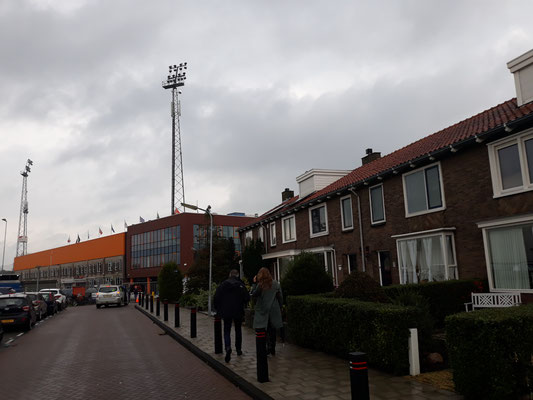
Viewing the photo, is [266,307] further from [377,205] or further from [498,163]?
[377,205]

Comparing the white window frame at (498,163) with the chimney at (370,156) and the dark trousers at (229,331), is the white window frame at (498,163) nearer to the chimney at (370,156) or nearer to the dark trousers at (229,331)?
the dark trousers at (229,331)

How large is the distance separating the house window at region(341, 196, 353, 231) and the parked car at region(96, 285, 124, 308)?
2024 cm

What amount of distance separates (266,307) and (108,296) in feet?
85.9

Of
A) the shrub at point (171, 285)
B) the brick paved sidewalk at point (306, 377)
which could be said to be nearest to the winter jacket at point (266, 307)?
Answer: the brick paved sidewalk at point (306, 377)

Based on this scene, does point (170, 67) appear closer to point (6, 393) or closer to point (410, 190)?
point (410, 190)

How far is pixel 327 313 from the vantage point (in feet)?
28.6

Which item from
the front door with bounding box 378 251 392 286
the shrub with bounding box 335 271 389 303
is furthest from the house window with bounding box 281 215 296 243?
the shrub with bounding box 335 271 389 303

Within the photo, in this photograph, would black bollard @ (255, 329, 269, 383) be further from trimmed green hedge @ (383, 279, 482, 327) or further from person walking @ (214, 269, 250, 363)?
trimmed green hedge @ (383, 279, 482, 327)

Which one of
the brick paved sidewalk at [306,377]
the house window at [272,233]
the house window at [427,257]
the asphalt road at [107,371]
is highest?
the house window at [272,233]

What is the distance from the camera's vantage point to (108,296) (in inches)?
1245

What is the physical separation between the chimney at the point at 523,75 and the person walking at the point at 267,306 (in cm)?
972

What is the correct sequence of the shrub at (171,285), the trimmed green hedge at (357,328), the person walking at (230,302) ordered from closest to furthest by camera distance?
the trimmed green hedge at (357,328), the person walking at (230,302), the shrub at (171,285)

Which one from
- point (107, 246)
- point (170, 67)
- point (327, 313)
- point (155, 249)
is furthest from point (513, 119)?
point (107, 246)

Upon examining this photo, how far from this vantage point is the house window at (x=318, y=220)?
2091 centimetres
